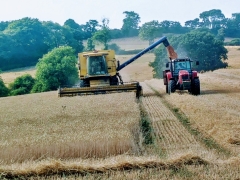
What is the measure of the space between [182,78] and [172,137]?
10250 millimetres

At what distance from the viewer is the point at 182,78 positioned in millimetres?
20766

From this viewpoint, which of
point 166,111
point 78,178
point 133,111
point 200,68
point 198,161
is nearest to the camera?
point 78,178

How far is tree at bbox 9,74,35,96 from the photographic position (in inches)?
1846

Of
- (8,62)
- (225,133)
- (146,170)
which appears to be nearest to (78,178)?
(146,170)

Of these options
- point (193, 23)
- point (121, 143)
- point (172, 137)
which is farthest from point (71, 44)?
point (121, 143)

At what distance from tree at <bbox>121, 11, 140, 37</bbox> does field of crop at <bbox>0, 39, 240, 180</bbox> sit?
81.7 meters

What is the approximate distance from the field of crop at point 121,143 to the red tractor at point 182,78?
3970 mm

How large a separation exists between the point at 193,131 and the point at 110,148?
3985 millimetres

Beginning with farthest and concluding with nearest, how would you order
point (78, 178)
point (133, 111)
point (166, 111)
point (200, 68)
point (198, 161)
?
point (200, 68) < point (166, 111) < point (133, 111) < point (198, 161) < point (78, 178)

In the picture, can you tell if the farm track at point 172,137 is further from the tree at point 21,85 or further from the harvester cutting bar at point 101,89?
the tree at point 21,85

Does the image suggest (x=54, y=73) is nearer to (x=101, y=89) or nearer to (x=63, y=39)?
(x=101, y=89)

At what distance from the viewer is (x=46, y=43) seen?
78562 mm

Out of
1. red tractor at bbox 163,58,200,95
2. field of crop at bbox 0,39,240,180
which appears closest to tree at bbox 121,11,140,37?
red tractor at bbox 163,58,200,95

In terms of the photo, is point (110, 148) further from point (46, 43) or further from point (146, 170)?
point (46, 43)
